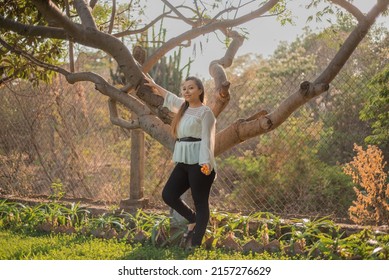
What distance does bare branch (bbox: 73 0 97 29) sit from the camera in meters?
4.84

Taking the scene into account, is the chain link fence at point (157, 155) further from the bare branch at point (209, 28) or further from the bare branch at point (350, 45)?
the bare branch at point (350, 45)

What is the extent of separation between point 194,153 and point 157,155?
367cm

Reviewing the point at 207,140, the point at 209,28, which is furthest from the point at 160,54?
the point at 207,140

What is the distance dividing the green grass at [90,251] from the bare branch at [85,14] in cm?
194

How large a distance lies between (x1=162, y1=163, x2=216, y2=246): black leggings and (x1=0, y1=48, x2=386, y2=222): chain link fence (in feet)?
7.63

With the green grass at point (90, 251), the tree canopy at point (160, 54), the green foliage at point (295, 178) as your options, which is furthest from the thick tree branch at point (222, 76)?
the green foliage at point (295, 178)

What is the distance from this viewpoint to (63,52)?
7.30 metres

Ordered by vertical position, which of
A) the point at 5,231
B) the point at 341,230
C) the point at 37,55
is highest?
the point at 37,55

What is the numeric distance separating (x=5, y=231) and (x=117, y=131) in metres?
3.31

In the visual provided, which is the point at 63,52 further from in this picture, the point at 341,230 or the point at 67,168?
the point at 341,230

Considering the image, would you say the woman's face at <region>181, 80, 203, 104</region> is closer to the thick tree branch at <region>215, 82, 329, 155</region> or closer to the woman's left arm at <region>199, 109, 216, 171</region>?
the woman's left arm at <region>199, 109, 216, 171</region>

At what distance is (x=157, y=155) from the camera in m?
7.76

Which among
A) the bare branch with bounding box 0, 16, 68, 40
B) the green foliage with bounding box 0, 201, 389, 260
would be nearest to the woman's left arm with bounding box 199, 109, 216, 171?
the green foliage with bounding box 0, 201, 389, 260

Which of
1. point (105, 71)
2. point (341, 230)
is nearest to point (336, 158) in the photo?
point (341, 230)
